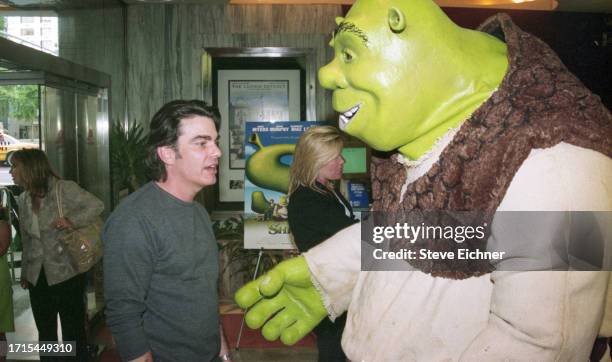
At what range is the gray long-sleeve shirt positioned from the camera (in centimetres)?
184

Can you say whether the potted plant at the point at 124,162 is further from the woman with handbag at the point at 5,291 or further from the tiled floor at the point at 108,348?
the woman with handbag at the point at 5,291

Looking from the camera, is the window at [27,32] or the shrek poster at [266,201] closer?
the window at [27,32]

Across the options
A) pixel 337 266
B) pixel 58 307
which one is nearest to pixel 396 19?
pixel 337 266

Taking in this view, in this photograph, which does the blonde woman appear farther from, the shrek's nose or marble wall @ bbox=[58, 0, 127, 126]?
marble wall @ bbox=[58, 0, 127, 126]

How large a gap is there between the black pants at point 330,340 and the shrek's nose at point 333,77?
5.69 ft

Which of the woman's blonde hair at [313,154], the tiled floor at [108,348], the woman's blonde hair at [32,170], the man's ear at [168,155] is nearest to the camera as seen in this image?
the man's ear at [168,155]

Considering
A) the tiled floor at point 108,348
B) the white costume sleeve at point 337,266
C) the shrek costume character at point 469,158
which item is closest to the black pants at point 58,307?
the tiled floor at point 108,348

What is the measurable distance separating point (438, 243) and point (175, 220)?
106 centimetres

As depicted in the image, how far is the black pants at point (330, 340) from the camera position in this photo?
2.82 metres

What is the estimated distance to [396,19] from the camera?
1190 millimetres

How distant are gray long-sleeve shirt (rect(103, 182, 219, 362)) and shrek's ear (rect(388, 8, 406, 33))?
1116 mm

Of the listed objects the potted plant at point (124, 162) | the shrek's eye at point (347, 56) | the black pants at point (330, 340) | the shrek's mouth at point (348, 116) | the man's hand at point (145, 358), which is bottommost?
the black pants at point (330, 340)

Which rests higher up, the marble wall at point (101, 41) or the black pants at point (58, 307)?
the marble wall at point (101, 41)

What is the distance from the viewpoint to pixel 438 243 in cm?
126
